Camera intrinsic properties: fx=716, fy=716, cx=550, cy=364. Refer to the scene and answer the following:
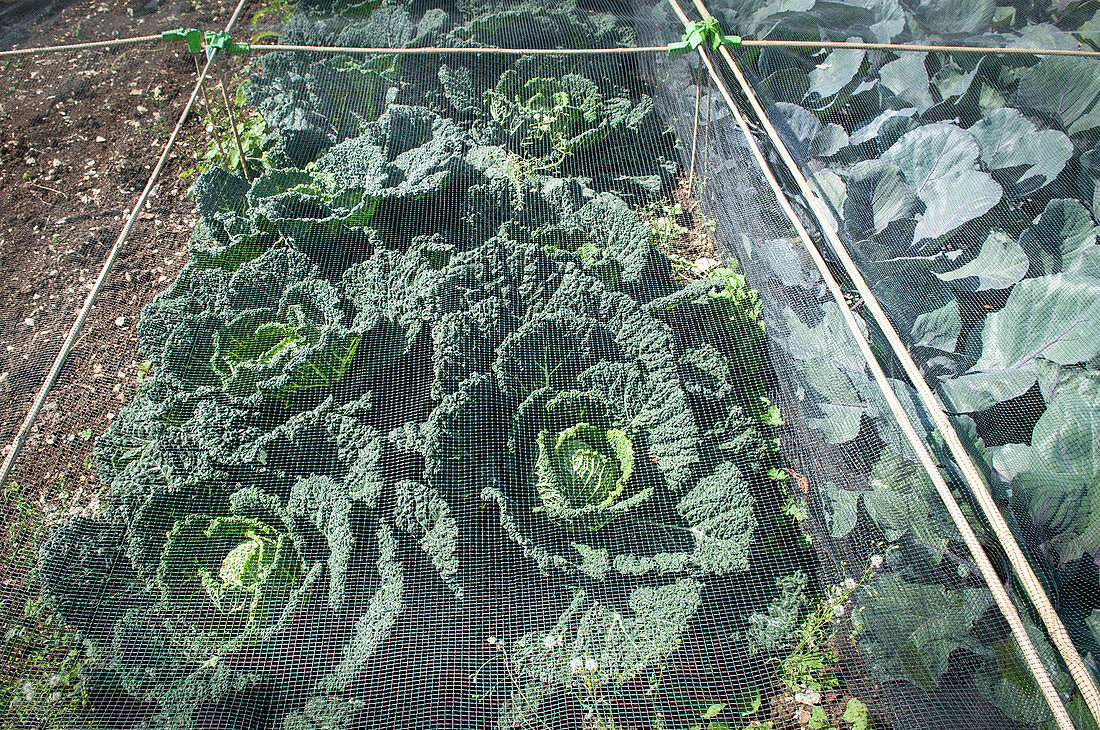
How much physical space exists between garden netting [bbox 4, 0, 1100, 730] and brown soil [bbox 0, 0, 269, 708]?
11 cm

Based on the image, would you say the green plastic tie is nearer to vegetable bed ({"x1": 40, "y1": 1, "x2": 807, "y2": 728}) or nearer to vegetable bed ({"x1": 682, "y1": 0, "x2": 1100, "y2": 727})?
vegetable bed ({"x1": 40, "y1": 1, "x2": 807, "y2": 728})

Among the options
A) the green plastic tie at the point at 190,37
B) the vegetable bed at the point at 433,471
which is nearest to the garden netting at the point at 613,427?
the vegetable bed at the point at 433,471

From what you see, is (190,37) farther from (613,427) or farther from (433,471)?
(613,427)

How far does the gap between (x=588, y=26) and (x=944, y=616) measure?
8.84ft

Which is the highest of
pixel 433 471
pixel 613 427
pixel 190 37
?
pixel 190 37

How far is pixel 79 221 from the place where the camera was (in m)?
2.90

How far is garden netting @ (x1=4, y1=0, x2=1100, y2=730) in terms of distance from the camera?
5.38 feet

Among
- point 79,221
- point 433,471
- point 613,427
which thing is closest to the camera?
point 433,471

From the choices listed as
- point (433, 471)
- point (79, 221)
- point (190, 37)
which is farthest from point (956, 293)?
point (79, 221)

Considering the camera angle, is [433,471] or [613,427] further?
[613,427]

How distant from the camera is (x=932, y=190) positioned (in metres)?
2.28

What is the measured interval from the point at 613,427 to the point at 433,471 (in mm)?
530

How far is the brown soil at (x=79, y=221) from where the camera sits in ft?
6.98

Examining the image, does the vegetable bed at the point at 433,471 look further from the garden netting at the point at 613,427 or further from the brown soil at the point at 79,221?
the brown soil at the point at 79,221
